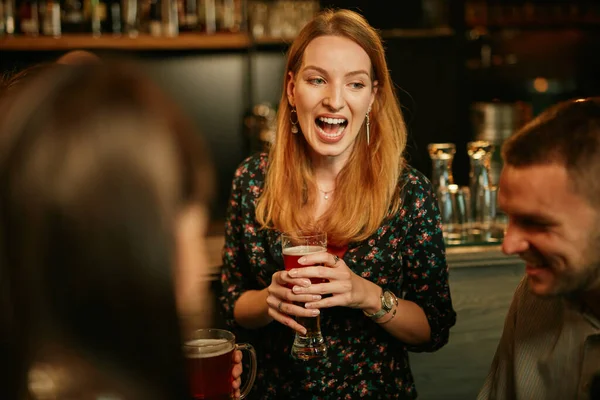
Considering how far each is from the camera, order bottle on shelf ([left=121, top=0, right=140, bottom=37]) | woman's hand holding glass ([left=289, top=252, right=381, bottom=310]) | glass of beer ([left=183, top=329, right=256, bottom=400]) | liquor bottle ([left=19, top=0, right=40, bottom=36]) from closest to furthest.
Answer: glass of beer ([left=183, top=329, right=256, bottom=400]), woman's hand holding glass ([left=289, top=252, right=381, bottom=310]), liquor bottle ([left=19, top=0, right=40, bottom=36]), bottle on shelf ([left=121, top=0, right=140, bottom=37])

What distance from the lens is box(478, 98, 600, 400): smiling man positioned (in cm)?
124

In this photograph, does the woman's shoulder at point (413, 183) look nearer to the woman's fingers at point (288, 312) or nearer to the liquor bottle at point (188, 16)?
the woman's fingers at point (288, 312)

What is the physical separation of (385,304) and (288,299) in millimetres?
290

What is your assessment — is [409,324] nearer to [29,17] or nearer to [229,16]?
[229,16]

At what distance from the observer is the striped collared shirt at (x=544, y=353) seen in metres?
1.36

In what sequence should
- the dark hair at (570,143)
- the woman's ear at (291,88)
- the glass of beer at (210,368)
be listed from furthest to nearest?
the woman's ear at (291,88), the glass of beer at (210,368), the dark hair at (570,143)

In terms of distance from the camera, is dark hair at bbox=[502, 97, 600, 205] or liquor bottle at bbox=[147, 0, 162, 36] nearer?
dark hair at bbox=[502, 97, 600, 205]

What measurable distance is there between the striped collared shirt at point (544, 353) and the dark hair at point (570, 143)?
0.28 m

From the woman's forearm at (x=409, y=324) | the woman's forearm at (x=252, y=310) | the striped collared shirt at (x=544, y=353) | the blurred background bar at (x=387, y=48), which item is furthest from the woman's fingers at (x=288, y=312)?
the blurred background bar at (x=387, y=48)

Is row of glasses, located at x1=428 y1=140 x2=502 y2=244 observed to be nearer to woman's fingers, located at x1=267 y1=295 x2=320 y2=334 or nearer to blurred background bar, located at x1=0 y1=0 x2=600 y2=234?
woman's fingers, located at x1=267 y1=295 x2=320 y2=334

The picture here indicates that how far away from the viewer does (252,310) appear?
6.40 feet

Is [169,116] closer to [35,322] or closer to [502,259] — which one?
[35,322]

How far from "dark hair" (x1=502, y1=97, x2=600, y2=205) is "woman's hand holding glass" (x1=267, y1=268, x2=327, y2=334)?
566mm

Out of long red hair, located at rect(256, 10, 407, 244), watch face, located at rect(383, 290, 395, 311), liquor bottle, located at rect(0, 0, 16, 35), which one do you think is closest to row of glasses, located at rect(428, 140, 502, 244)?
long red hair, located at rect(256, 10, 407, 244)
